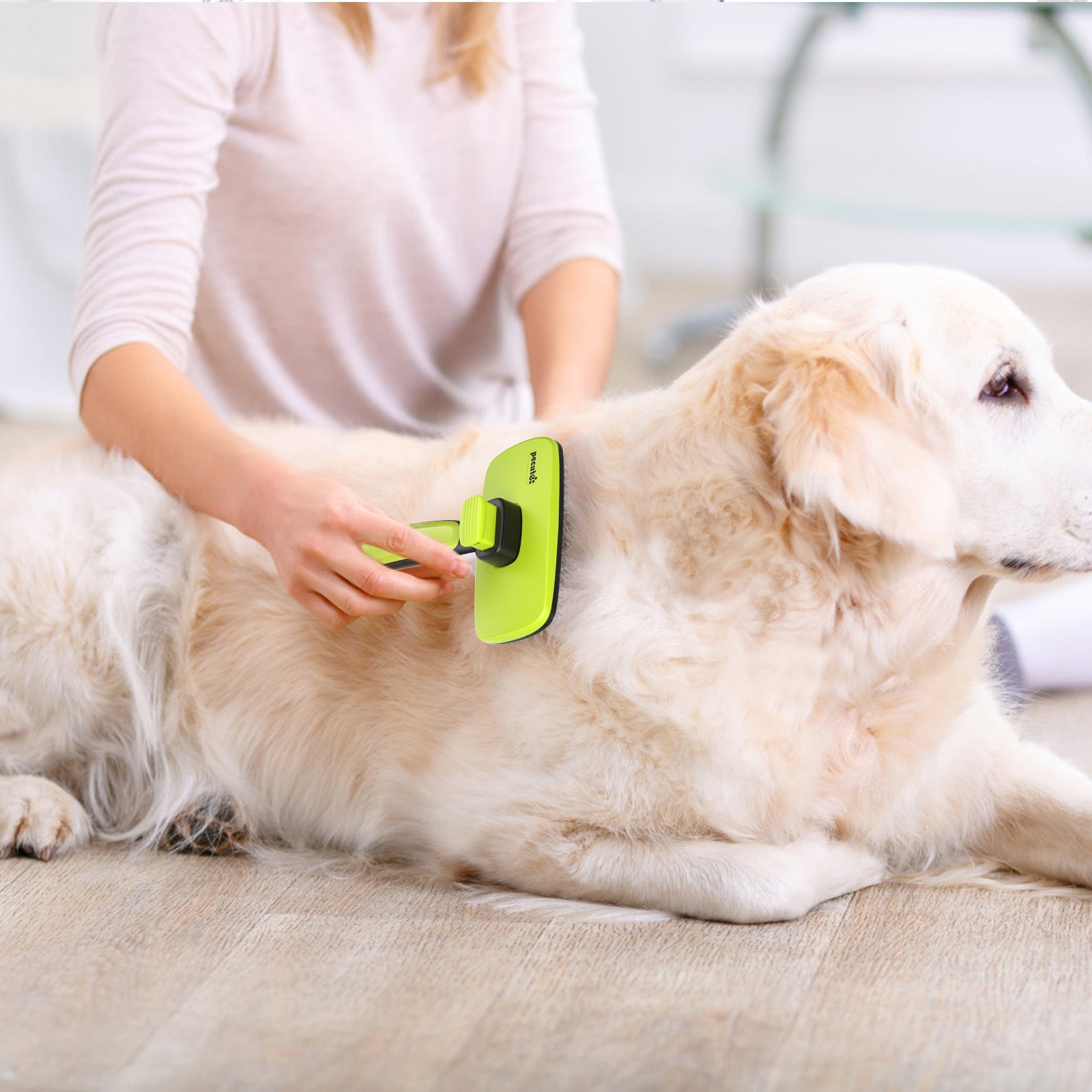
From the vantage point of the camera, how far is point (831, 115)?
16.3 ft

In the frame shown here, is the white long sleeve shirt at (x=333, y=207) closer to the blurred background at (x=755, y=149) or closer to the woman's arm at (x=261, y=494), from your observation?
the woman's arm at (x=261, y=494)

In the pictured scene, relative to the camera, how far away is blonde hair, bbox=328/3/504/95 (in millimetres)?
1948

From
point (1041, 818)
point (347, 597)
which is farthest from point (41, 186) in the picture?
point (1041, 818)

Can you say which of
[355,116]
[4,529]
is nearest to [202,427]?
[4,529]

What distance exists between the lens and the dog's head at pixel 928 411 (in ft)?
3.80

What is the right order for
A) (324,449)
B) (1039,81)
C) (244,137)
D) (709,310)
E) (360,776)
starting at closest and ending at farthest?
(360,776) → (324,449) → (244,137) → (709,310) → (1039,81)

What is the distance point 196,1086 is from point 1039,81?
15.3 ft

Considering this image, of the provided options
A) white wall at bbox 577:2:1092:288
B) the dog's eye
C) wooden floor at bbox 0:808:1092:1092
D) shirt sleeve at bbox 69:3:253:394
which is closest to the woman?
shirt sleeve at bbox 69:3:253:394

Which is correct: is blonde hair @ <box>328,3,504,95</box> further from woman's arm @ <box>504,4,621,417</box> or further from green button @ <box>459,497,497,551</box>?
green button @ <box>459,497,497,551</box>

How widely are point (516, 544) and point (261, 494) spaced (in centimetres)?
29

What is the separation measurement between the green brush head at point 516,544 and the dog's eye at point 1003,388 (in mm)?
401

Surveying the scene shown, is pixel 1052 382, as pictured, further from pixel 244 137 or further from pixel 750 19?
pixel 750 19

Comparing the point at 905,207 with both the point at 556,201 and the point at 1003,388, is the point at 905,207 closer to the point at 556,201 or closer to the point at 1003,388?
the point at 556,201

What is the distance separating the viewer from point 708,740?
4.15 ft
